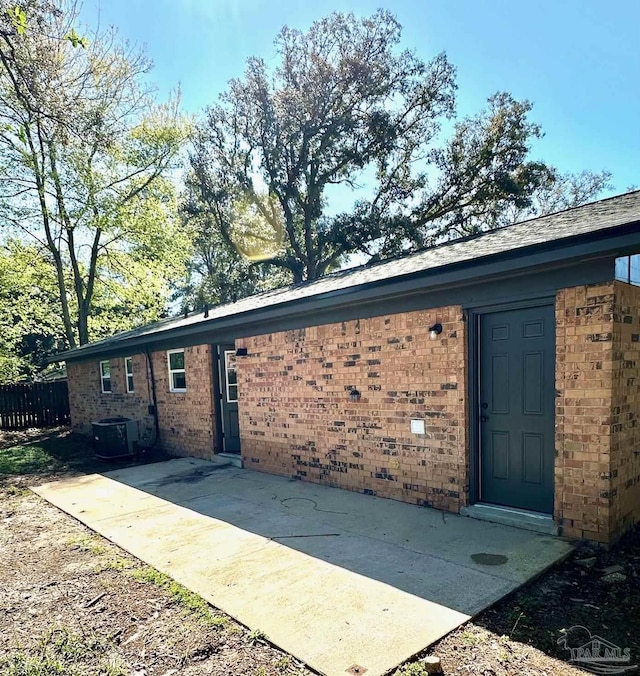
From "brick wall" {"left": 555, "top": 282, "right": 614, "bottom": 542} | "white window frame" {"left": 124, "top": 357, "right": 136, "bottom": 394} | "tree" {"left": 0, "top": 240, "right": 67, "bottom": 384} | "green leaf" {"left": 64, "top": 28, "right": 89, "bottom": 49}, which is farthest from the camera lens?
"tree" {"left": 0, "top": 240, "right": 67, "bottom": 384}

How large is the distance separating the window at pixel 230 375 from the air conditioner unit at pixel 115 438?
8.60ft

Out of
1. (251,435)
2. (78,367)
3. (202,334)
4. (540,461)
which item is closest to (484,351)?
(540,461)

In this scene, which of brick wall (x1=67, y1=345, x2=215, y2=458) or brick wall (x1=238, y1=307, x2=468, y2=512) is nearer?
brick wall (x1=238, y1=307, x2=468, y2=512)

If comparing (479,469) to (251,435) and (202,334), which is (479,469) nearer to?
(251,435)

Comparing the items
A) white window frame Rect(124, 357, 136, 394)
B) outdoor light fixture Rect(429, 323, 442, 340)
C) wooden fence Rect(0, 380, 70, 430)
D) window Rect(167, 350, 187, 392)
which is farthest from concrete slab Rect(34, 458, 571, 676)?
wooden fence Rect(0, 380, 70, 430)

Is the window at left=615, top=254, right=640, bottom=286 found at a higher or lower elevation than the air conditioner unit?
higher

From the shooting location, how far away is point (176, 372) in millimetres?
10039

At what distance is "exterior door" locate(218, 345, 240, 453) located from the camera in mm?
8977

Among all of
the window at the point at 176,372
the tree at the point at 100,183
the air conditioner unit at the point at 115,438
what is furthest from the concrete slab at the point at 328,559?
the tree at the point at 100,183

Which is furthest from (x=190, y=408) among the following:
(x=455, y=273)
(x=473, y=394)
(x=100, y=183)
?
(x=100, y=183)

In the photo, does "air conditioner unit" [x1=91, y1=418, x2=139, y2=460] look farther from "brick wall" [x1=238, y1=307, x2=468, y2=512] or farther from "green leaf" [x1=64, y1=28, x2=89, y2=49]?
"green leaf" [x1=64, y1=28, x2=89, y2=49]

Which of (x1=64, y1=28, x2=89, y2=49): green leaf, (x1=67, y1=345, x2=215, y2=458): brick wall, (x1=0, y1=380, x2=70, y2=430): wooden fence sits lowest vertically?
(x1=0, y1=380, x2=70, y2=430): wooden fence

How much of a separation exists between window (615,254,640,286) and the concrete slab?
243 cm

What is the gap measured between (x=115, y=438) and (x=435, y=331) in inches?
303
